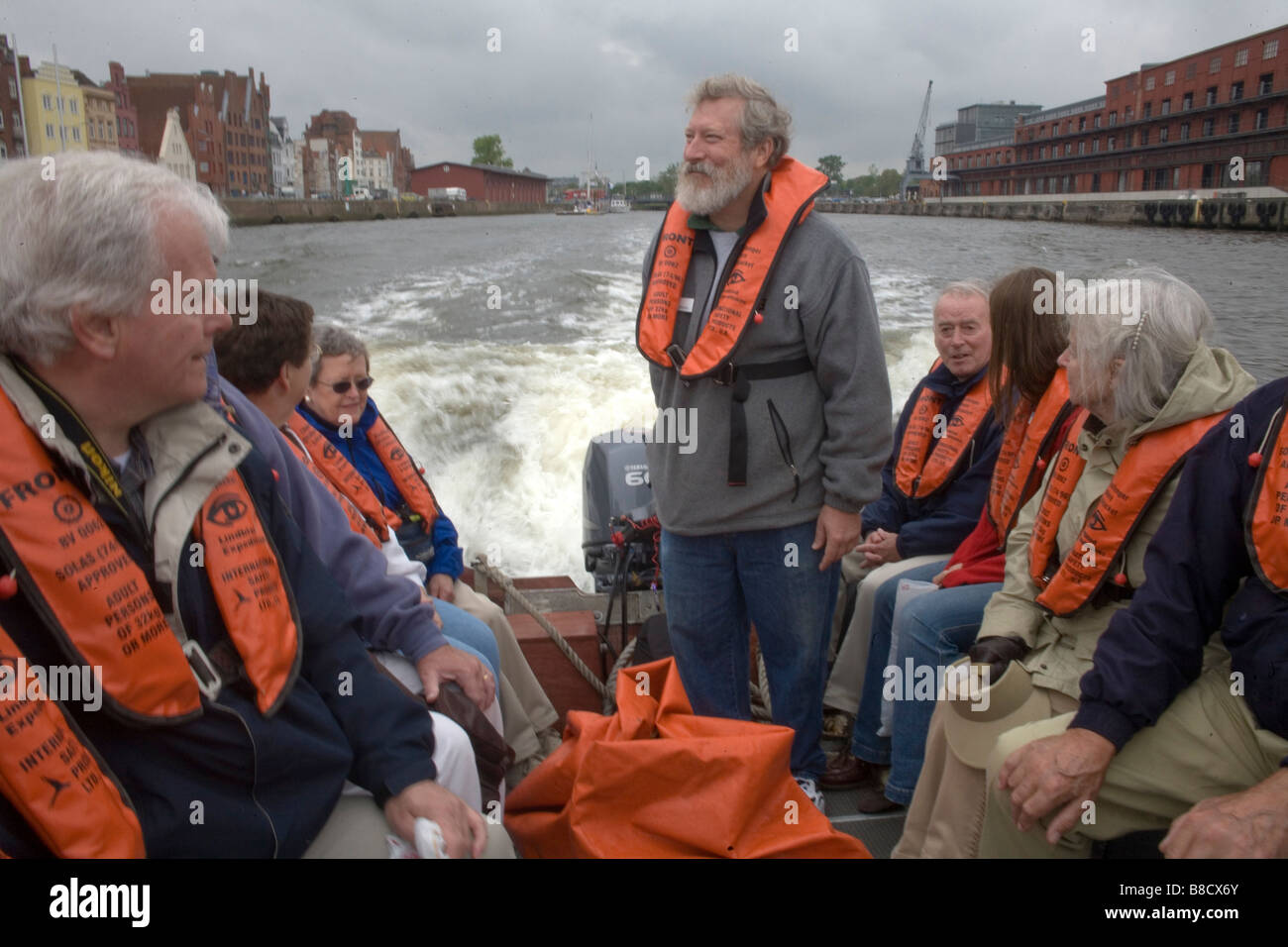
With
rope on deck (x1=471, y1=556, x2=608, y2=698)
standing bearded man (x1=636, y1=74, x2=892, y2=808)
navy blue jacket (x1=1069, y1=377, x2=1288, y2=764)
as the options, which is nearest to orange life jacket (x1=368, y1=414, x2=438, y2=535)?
rope on deck (x1=471, y1=556, x2=608, y2=698)

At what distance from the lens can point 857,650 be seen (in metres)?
2.91

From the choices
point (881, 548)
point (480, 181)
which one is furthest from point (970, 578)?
point (480, 181)

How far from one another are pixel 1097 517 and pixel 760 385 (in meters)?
0.81

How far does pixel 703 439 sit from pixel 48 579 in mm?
1486

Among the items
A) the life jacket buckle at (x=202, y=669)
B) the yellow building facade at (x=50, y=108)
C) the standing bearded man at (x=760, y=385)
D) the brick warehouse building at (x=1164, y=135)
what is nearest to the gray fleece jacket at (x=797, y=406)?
the standing bearded man at (x=760, y=385)

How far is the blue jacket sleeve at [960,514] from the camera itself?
9.55ft

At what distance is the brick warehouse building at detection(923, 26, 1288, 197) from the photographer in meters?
19.9

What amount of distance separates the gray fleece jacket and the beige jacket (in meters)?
0.42

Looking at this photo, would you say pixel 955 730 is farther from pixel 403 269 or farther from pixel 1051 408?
pixel 403 269

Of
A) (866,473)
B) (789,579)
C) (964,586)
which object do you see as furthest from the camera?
(964,586)

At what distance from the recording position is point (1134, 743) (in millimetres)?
1646

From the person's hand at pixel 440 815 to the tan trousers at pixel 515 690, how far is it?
519mm

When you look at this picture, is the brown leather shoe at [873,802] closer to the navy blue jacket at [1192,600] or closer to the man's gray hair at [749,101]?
the navy blue jacket at [1192,600]

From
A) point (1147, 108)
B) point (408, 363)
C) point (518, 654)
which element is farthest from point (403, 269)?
point (1147, 108)
